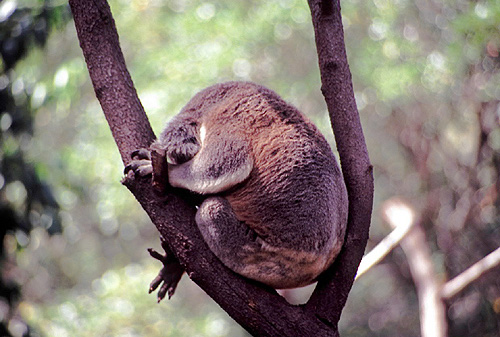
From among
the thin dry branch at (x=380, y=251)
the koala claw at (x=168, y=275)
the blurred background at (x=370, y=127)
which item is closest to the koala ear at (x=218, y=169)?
the koala claw at (x=168, y=275)

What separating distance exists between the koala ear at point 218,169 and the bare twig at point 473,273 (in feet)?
7.25

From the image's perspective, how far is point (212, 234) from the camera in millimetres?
2211

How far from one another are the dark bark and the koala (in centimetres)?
8

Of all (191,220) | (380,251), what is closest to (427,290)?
(380,251)

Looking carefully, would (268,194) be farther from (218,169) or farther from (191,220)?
(191,220)

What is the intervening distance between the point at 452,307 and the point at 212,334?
3195 millimetres

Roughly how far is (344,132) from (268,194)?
0.39 meters

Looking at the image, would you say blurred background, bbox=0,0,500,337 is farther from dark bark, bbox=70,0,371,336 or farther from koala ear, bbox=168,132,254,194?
koala ear, bbox=168,132,254,194

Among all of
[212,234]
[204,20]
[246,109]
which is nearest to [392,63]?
[204,20]

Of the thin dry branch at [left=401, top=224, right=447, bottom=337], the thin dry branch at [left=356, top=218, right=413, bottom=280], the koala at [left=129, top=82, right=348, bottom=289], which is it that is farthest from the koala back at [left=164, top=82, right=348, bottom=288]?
the thin dry branch at [left=401, top=224, right=447, bottom=337]

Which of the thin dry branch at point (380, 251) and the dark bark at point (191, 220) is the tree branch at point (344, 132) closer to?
the dark bark at point (191, 220)

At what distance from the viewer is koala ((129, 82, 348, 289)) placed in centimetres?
223

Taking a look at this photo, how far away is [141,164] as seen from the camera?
216 cm

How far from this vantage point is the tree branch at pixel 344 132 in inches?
88.4
